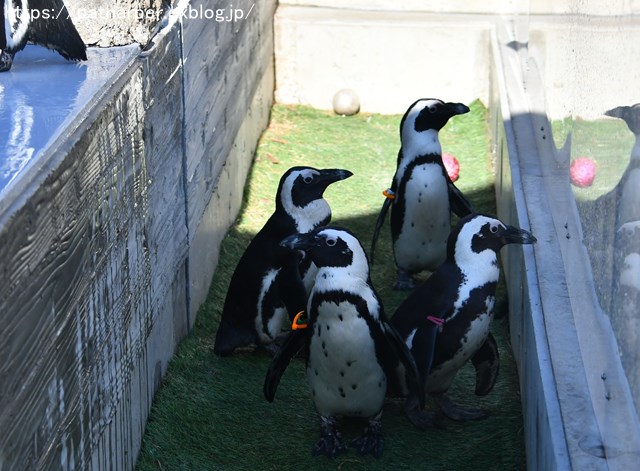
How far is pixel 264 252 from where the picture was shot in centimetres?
436

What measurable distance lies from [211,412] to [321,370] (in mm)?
527

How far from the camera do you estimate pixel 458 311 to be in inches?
147

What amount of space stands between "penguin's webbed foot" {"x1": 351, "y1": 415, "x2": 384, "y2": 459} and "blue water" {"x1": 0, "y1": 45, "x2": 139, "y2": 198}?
1.46 m

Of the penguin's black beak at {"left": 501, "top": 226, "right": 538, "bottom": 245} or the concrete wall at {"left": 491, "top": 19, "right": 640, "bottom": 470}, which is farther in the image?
the penguin's black beak at {"left": 501, "top": 226, "right": 538, "bottom": 245}

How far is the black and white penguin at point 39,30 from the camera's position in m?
3.29

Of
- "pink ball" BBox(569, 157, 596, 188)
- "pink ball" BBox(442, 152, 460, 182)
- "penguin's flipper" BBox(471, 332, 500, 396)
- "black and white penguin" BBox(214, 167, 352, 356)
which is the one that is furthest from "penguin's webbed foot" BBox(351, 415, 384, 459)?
"pink ball" BBox(442, 152, 460, 182)

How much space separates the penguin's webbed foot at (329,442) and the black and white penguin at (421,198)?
126 cm

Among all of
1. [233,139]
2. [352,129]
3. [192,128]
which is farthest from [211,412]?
[352,129]

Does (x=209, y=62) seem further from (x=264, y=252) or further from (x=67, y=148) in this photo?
(x=67, y=148)

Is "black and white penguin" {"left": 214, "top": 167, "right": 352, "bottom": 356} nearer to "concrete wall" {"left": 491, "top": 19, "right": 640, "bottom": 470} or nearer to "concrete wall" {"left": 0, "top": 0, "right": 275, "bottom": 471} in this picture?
"concrete wall" {"left": 0, "top": 0, "right": 275, "bottom": 471}

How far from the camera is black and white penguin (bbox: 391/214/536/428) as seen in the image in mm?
3727

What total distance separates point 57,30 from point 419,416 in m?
1.80

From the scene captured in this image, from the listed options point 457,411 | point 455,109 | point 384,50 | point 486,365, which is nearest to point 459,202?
point 455,109

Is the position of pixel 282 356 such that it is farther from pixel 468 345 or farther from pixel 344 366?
pixel 468 345
